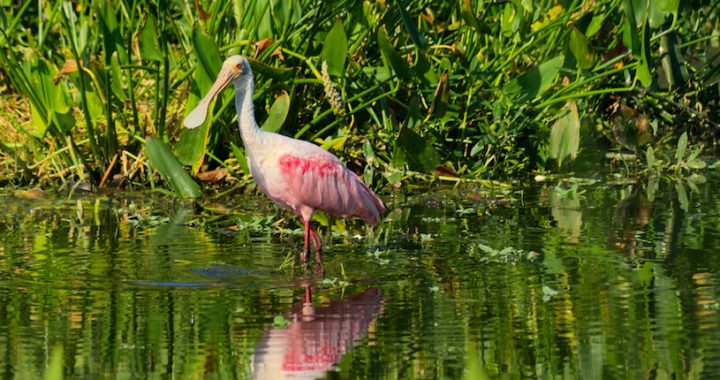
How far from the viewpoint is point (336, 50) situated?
8.74m

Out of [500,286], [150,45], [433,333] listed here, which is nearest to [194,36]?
[150,45]

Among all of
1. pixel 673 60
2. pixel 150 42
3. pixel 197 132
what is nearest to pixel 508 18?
pixel 673 60

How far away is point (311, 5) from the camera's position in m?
9.38

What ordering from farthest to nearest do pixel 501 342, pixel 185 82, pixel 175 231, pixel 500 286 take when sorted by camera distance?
pixel 185 82 → pixel 175 231 → pixel 500 286 → pixel 501 342

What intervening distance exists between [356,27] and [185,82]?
4.29ft

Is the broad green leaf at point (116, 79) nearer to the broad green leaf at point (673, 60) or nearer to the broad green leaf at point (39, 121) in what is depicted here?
the broad green leaf at point (39, 121)

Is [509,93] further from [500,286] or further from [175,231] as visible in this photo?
[500,286]

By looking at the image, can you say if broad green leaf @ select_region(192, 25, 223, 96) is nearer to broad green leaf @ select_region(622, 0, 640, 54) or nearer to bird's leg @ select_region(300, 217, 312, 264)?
bird's leg @ select_region(300, 217, 312, 264)

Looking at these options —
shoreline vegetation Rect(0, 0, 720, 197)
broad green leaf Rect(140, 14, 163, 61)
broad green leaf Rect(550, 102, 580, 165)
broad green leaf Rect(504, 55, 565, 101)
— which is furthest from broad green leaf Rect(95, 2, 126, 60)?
broad green leaf Rect(550, 102, 580, 165)

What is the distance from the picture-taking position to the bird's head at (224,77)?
7.49 meters

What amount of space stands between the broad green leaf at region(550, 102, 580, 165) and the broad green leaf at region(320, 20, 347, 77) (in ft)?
5.57

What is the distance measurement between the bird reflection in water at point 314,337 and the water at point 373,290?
0.5 inches

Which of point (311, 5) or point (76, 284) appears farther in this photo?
point (311, 5)

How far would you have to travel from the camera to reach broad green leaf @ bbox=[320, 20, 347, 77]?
8609mm
